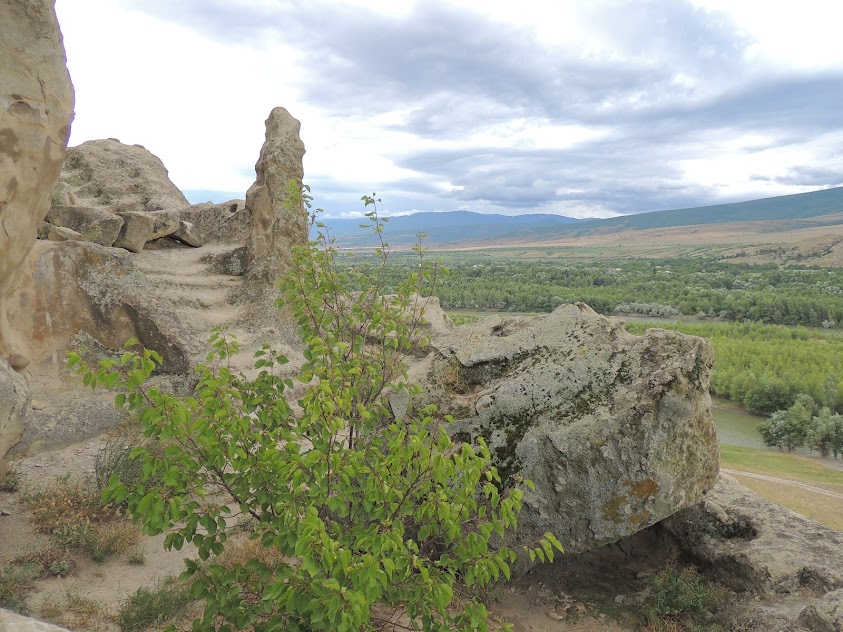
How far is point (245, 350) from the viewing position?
14711 millimetres

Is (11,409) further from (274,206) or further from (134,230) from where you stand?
(274,206)

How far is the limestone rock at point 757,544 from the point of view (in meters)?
7.63

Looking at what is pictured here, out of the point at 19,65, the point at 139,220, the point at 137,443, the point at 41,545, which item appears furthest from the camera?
the point at 139,220

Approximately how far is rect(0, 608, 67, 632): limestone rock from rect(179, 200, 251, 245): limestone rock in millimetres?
16163

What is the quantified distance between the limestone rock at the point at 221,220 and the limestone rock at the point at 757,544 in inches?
595

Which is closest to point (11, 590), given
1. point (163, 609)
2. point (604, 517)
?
point (163, 609)

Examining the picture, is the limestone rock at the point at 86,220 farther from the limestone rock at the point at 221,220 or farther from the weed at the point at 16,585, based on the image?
the weed at the point at 16,585

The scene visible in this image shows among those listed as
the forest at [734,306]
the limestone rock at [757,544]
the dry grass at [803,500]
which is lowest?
the forest at [734,306]

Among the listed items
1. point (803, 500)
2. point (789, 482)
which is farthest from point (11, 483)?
point (789, 482)

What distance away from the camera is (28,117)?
325 inches

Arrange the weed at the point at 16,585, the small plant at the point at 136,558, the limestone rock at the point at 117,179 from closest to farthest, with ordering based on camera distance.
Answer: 1. the weed at the point at 16,585
2. the small plant at the point at 136,558
3. the limestone rock at the point at 117,179

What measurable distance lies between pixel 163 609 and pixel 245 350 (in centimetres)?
890

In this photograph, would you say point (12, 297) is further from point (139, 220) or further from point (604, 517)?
point (604, 517)

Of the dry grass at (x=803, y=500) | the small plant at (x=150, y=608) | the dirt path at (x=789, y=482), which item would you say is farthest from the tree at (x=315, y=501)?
the dirt path at (x=789, y=482)
